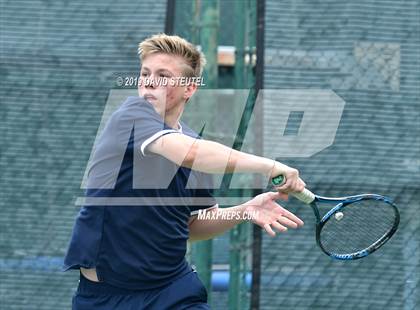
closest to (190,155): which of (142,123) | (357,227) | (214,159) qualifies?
(214,159)

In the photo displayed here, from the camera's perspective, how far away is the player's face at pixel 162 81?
3471 millimetres

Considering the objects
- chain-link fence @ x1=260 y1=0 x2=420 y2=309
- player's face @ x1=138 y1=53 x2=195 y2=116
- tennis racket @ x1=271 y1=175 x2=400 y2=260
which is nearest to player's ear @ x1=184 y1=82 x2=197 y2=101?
player's face @ x1=138 y1=53 x2=195 y2=116

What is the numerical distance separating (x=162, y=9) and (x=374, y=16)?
1.22 m

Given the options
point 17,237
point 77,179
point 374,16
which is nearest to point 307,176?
point 374,16

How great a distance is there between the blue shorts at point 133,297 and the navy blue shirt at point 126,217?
0.11 feet

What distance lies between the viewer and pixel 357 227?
4.66 metres

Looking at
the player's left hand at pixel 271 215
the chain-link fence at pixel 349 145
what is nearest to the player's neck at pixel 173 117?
the player's left hand at pixel 271 215

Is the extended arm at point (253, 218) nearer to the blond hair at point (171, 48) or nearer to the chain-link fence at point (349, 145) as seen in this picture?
the blond hair at point (171, 48)

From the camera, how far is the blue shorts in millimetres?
3361

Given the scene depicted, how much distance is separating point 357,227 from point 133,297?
5.53 feet

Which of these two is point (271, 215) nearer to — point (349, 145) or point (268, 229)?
point (268, 229)

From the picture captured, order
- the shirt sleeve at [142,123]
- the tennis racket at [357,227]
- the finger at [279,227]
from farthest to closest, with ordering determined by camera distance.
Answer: the tennis racket at [357,227] → the finger at [279,227] → the shirt sleeve at [142,123]

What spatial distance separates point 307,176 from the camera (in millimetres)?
4969

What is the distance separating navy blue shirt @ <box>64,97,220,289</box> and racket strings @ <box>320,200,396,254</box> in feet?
4.27
